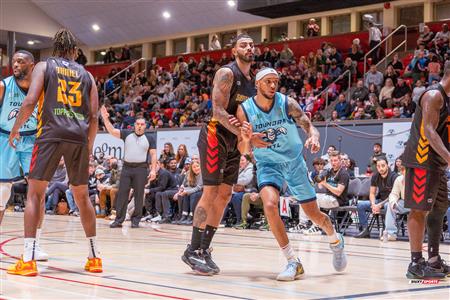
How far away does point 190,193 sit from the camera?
528 inches

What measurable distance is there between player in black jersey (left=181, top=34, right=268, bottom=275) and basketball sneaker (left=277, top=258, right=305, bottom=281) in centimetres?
68

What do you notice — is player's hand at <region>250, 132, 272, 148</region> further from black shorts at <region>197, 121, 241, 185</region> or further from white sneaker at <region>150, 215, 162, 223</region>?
white sneaker at <region>150, 215, 162, 223</region>

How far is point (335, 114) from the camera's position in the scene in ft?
52.1

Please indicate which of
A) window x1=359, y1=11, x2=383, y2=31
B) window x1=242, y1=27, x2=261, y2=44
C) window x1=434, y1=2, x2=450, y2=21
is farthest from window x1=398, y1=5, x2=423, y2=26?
window x1=242, y1=27, x2=261, y2=44

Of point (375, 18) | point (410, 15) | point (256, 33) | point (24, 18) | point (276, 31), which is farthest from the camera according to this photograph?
point (24, 18)

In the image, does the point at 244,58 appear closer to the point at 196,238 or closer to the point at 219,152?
the point at 219,152

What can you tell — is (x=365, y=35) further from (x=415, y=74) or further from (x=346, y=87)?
(x=415, y=74)

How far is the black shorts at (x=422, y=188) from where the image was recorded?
5742mm

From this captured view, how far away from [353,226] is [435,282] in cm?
792

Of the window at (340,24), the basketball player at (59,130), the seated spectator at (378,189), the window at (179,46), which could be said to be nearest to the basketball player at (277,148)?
the basketball player at (59,130)

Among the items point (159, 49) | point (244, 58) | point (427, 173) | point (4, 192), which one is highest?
point (159, 49)

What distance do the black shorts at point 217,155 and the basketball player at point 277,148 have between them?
256 millimetres

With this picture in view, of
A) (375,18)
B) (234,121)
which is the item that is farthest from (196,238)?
(375,18)

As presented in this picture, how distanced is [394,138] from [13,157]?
356 inches
